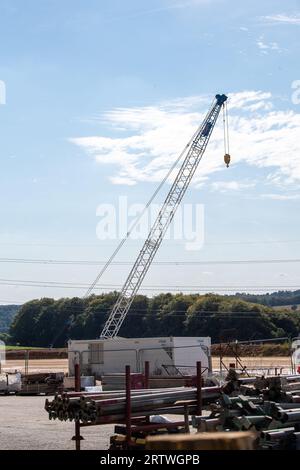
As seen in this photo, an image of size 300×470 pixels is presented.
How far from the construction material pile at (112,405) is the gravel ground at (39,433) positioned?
3842 millimetres

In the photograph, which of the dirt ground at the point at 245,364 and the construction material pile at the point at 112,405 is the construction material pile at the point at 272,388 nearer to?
the construction material pile at the point at 112,405

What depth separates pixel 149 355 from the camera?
4072 centimetres

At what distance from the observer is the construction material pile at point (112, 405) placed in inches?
498

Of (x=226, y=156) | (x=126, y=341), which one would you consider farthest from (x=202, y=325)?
(x=126, y=341)

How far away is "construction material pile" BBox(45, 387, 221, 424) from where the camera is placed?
12.7m

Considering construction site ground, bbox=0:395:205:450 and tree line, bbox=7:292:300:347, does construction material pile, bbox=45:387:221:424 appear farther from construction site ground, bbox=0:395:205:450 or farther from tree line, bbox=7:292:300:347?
tree line, bbox=7:292:300:347

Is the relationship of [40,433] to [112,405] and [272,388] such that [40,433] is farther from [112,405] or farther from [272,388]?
[272,388]

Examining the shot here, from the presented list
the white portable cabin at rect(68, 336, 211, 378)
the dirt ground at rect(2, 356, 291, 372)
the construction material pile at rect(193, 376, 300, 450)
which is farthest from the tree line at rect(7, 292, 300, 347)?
the construction material pile at rect(193, 376, 300, 450)

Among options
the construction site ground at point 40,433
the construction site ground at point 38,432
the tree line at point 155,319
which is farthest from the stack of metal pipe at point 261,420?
the tree line at point 155,319

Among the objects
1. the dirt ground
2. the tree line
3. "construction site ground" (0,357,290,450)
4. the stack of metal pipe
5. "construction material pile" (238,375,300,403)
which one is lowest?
the dirt ground

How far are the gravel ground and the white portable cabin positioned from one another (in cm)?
1174
